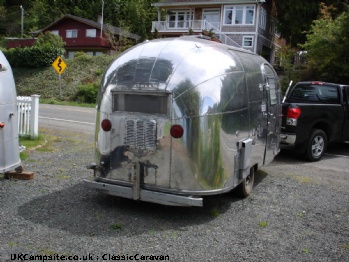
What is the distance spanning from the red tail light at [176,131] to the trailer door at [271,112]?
2.33m

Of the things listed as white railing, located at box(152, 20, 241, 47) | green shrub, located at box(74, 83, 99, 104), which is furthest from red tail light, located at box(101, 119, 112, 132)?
white railing, located at box(152, 20, 241, 47)

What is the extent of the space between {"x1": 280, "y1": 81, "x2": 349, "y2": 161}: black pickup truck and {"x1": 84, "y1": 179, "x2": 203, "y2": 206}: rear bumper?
465 centimetres

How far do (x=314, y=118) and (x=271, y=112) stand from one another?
8.91 ft

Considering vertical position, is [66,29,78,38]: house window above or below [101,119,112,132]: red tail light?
above

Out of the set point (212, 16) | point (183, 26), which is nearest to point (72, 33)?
point (183, 26)

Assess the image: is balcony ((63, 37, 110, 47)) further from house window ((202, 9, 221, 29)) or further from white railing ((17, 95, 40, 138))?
white railing ((17, 95, 40, 138))

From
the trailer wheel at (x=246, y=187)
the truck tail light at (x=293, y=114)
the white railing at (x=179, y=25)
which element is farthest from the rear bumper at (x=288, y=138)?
the white railing at (x=179, y=25)

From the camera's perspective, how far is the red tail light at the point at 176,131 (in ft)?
15.9

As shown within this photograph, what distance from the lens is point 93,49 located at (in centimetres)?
4947

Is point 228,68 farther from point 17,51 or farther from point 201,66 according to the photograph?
point 17,51

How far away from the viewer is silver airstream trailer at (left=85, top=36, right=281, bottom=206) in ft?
16.0

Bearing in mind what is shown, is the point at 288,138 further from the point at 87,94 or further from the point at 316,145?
the point at 87,94

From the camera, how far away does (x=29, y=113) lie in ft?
34.2

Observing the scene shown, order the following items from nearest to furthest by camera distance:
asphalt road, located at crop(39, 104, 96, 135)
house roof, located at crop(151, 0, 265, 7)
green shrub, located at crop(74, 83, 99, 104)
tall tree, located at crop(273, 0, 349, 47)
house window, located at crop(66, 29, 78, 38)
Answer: asphalt road, located at crop(39, 104, 96, 135) < green shrub, located at crop(74, 83, 99, 104) < tall tree, located at crop(273, 0, 349, 47) < house roof, located at crop(151, 0, 265, 7) < house window, located at crop(66, 29, 78, 38)
